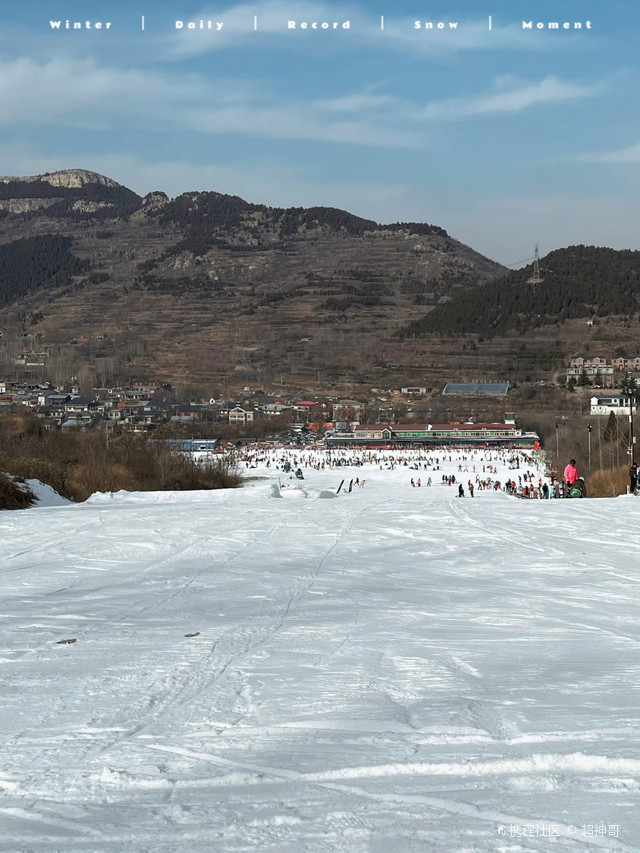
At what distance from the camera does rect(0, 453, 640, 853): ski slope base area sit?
10.4 ft

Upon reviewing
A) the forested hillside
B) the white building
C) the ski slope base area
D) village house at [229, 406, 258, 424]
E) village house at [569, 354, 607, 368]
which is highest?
the forested hillside

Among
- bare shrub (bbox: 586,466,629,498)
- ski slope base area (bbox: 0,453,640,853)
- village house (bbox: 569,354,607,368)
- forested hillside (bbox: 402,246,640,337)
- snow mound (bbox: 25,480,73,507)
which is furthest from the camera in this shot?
forested hillside (bbox: 402,246,640,337)

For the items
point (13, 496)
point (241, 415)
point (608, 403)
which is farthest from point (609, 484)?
point (241, 415)

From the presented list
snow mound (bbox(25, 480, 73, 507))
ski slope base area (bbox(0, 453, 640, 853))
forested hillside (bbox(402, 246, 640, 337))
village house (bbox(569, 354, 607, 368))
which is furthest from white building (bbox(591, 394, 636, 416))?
ski slope base area (bbox(0, 453, 640, 853))

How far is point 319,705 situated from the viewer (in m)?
4.66

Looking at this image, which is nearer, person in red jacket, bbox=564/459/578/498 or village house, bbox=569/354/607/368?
person in red jacket, bbox=564/459/578/498

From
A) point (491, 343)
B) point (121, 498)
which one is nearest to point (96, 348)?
point (491, 343)

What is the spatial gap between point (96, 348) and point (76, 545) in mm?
183358

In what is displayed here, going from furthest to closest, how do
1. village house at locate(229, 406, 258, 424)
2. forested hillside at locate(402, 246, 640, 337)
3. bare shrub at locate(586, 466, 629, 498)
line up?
forested hillside at locate(402, 246, 640, 337)
village house at locate(229, 406, 258, 424)
bare shrub at locate(586, 466, 629, 498)

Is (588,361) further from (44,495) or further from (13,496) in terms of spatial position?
(13,496)

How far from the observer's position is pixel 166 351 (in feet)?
598

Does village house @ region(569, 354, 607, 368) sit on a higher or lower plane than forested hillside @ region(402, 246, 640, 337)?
lower

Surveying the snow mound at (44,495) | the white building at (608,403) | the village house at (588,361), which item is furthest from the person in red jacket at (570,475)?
the village house at (588,361)

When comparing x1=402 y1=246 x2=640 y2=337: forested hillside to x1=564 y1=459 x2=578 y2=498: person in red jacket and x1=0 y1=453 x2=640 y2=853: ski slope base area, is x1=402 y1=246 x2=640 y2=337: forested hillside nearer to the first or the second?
x1=564 y1=459 x2=578 y2=498: person in red jacket
